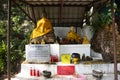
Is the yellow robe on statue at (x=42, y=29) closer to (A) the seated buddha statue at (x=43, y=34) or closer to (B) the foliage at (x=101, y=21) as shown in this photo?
(A) the seated buddha statue at (x=43, y=34)

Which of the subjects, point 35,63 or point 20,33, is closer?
point 35,63

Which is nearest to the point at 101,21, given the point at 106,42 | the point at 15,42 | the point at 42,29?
the point at 106,42

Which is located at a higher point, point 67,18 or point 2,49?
point 67,18

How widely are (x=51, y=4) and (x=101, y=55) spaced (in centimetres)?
271

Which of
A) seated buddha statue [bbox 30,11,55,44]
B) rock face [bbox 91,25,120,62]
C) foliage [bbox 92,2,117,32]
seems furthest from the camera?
foliage [bbox 92,2,117,32]

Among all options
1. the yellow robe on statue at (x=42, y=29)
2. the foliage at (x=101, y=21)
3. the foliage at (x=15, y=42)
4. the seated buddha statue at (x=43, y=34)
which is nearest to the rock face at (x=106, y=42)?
the foliage at (x=101, y=21)

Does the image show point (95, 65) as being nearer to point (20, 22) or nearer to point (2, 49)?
point (2, 49)

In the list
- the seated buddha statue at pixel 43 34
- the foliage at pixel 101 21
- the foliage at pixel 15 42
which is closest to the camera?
the seated buddha statue at pixel 43 34

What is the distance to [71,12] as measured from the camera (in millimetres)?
10594

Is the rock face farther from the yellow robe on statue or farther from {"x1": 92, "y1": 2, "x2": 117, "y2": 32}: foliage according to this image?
the yellow robe on statue

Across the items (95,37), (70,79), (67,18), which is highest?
(67,18)

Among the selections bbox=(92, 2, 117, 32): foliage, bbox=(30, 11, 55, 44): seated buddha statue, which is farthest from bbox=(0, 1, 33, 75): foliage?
bbox=(92, 2, 117, 32): foliage

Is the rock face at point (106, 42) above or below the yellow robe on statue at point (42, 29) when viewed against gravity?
below

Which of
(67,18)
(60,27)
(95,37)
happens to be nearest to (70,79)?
(95,37)
